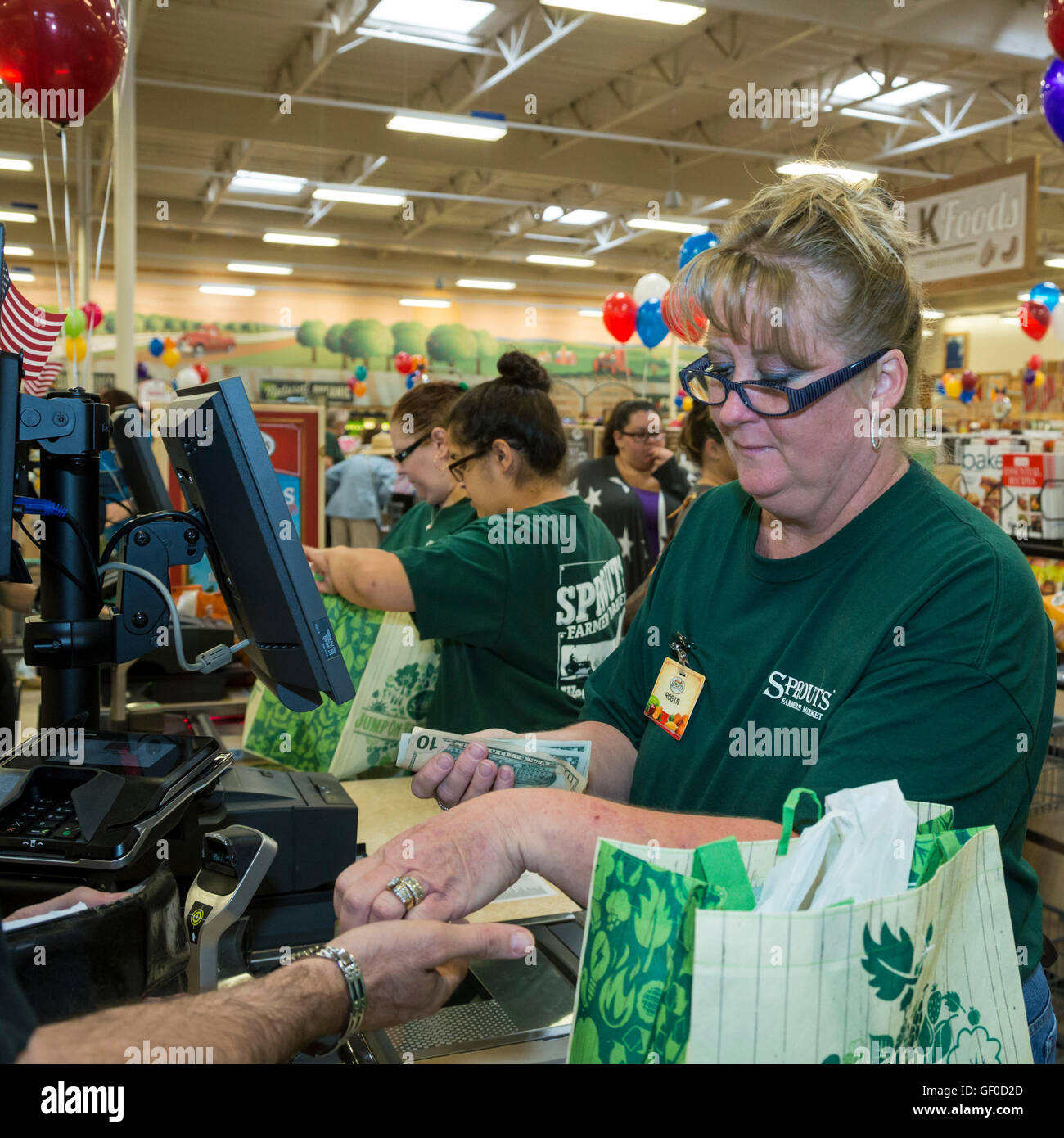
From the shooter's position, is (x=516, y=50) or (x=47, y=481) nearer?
(x=47, y=481)

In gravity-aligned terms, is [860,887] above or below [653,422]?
below

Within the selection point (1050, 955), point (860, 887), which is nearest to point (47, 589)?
point (860, 887)

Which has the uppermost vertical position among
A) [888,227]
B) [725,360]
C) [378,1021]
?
[888,227]

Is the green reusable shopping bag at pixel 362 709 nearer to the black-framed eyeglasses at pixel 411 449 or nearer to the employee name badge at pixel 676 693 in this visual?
the black-framed eyeglasses at pixel 411 449

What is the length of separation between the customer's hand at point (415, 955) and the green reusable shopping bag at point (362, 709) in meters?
1.30

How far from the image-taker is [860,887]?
90cm

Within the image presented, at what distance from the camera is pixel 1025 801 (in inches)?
47.7

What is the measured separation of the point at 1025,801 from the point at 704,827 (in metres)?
0.39

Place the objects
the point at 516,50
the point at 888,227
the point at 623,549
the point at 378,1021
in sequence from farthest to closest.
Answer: the point at 516,50, the point at 623,549, the point at 888,227, the point at 378,1021

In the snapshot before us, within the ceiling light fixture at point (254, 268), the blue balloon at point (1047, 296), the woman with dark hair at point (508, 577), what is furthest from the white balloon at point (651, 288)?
the ceiling light fixture at point (254, 268)

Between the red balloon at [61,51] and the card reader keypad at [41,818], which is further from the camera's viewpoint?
the red balloon at [61,51]

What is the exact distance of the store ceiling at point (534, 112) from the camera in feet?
30.8
